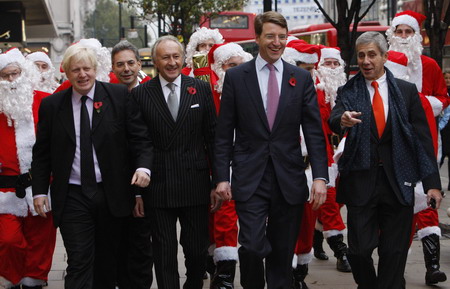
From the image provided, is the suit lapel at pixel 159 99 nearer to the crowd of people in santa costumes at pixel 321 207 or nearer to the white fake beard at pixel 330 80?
the crowd of people in santa costumes at pixel 321 207

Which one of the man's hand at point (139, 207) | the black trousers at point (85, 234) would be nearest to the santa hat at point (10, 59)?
the black trousers at point (85, 234)

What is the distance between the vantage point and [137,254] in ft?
22.3

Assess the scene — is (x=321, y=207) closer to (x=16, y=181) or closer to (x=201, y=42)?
(x=201, y=42)

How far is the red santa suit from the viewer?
6898mm

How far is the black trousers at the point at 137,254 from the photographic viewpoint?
22.2ft

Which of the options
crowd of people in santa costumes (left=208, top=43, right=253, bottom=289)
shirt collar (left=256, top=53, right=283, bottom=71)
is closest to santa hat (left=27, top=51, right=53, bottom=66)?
crowd of people in santa costumes (left=208, top=43, right=253, bottom=289)

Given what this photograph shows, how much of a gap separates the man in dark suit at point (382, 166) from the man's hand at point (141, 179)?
4.56 ft

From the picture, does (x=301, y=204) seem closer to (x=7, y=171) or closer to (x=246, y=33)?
(x=7, y=171)

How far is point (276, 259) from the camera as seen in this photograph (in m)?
6.09

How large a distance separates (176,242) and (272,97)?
127 cm

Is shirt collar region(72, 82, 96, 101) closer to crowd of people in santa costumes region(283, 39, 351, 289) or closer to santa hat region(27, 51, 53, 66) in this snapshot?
crowd of people in santa costumes region(283, 39, 351, 289)

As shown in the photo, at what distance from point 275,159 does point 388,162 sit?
0.80 meters

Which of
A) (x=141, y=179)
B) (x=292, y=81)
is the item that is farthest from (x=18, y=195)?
(x=292, y=81)

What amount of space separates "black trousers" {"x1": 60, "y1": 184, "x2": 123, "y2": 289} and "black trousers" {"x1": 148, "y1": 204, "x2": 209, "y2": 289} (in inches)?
13.7
